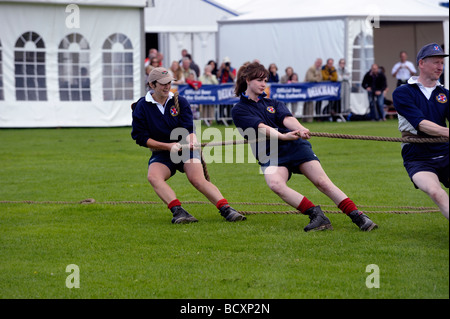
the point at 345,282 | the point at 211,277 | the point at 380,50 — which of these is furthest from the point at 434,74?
the point at 380,50

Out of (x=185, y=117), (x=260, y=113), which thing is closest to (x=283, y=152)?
(x=260, y=113)

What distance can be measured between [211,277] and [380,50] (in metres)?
25.8

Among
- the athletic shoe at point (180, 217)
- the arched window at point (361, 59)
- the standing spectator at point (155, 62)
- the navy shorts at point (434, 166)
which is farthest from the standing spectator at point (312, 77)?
the navy shorts at point (434, 166)

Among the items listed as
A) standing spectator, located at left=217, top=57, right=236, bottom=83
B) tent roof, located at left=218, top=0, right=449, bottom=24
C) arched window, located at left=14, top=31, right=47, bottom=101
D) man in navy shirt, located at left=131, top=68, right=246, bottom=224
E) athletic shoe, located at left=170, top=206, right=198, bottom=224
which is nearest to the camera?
athletic shoe, located at left=170, top=206, right=198, bottom=224

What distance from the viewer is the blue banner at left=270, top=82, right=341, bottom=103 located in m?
23.6

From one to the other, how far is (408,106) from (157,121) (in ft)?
9.18

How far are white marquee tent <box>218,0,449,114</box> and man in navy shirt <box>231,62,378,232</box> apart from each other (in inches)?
650

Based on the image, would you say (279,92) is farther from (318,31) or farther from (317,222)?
(317,222)

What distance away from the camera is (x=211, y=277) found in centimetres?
599

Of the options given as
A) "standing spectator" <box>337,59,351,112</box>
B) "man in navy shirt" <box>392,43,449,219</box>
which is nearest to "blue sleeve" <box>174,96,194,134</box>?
"man in navy shirt" <box>392,43,449,219</box>

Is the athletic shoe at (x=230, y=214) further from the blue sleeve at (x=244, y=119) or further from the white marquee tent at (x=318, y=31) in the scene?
the white marquee tent at (x=318, y=31)

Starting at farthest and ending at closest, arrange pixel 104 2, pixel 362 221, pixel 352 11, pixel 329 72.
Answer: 1. pixel 352 11
2. pixel 329 72
3. pixel 104 2
4. pixel 362 221

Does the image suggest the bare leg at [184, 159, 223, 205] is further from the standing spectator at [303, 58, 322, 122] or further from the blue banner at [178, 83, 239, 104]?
the standing spectator at [303, 58, 322, 122]

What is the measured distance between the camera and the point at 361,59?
2484cm
